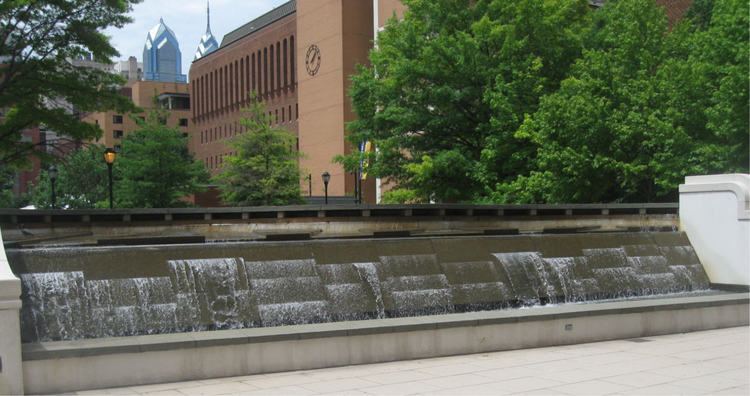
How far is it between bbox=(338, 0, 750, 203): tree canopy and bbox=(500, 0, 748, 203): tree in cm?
5

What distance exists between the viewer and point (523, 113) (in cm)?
3167

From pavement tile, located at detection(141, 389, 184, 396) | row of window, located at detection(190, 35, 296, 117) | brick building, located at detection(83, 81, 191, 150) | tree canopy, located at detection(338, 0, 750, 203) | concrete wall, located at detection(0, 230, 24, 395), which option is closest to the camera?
concrete wall, located at detection(0, 230, 24, 395)

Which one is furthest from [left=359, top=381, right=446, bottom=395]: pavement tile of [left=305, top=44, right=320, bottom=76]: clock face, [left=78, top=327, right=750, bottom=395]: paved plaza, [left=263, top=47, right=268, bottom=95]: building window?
[left=263, top=47, right=268, bottom=95]: building window

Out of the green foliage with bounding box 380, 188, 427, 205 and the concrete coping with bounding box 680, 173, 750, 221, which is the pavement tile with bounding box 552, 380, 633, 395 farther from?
the green foliage with bounding box 380, 188, 427, 205

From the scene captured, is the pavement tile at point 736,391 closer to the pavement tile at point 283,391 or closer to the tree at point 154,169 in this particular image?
the pavement tile at point 283,391

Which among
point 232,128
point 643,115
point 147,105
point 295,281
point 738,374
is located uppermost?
point 147,105

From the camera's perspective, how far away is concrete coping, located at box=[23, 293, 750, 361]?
332 inches

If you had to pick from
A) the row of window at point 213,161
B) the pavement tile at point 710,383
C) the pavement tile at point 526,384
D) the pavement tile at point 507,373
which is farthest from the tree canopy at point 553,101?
the row of window at point 213,161

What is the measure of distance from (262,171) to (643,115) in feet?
86.3

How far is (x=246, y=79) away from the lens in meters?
110

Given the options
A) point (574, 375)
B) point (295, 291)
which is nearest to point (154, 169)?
point (295, 291)

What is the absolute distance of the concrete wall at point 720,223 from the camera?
51.6 ft

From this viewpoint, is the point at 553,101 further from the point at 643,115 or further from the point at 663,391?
the point at 663,391

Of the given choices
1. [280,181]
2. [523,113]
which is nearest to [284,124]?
[280,181]
